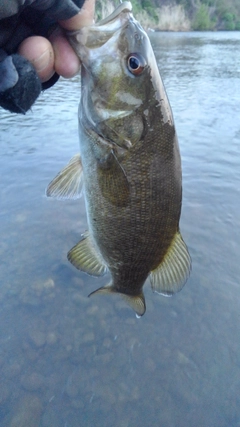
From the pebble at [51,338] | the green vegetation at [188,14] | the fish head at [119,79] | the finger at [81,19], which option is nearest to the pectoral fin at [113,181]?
the fish head at [119,79]

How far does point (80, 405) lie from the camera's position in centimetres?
320

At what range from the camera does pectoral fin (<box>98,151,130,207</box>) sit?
6.61ft

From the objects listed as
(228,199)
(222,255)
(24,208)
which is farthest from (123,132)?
(228,199)

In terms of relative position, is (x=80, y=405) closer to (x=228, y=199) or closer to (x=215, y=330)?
(x=215, y=330)

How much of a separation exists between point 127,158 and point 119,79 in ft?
1.32

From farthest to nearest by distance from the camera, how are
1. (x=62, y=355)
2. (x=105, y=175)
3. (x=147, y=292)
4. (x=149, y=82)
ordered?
1. (x=147, y=292)
2. (x=62, y=355)
3. (x=105, y=175)
4. (x=149, y=82)

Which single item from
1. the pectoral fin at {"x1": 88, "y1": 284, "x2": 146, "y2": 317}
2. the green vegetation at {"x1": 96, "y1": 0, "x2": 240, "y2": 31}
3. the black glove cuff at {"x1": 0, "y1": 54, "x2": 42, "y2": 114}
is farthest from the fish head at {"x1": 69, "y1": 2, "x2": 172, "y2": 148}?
the green vegetation at {"x1": 96, "y1": 0, "x2": 240, "y2": 31}

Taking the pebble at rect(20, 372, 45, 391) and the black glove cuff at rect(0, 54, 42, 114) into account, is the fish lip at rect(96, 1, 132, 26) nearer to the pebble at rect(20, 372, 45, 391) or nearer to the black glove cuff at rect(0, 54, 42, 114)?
the black glove cuff at rect(0, 54, 42, 114)

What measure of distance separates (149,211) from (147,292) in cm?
238

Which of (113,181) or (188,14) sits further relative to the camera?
(188,14)

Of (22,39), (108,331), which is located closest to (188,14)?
(108,331)

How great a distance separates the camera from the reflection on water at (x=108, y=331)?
3.19 metres

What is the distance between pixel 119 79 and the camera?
1905 mm

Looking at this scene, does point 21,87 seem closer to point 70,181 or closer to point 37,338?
point 70,181
